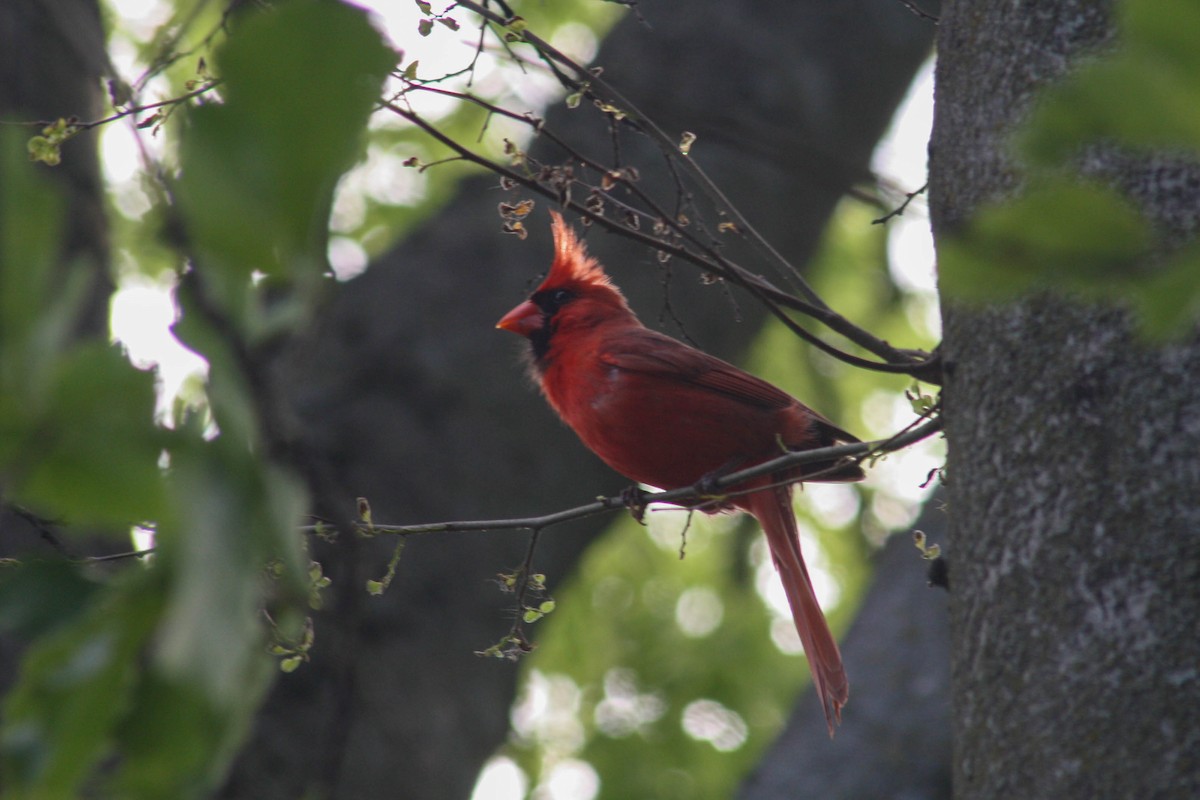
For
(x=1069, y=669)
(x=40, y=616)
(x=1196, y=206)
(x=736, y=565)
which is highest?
(x=736, y=565)

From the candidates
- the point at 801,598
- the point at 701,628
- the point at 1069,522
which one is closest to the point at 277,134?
the point at 1069,522

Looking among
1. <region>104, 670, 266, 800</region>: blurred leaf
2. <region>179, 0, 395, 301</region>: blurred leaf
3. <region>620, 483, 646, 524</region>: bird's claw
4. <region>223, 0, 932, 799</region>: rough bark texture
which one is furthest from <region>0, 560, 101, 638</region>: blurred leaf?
<region>223, 0, 932, 799</region>: rough bark texture

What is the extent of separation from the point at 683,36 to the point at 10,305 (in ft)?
18.2

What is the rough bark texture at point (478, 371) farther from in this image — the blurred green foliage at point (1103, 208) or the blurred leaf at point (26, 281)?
the blurred green foliage at point (1103, 208)

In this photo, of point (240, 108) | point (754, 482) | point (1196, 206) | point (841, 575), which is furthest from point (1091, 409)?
point (841, 575)

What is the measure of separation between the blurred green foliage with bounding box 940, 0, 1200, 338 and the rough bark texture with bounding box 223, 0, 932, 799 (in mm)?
2695

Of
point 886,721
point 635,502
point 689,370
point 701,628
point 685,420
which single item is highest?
point 701,628

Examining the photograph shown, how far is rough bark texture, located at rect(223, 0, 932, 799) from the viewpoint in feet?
13.0

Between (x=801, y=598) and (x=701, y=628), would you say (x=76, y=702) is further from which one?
(x=701, y=628)

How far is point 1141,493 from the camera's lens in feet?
5.34

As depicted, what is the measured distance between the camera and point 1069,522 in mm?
1679

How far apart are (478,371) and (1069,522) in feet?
11.1

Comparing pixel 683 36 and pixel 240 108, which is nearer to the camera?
pixel 240 108

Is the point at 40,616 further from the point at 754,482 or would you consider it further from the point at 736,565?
the point at 736,565
